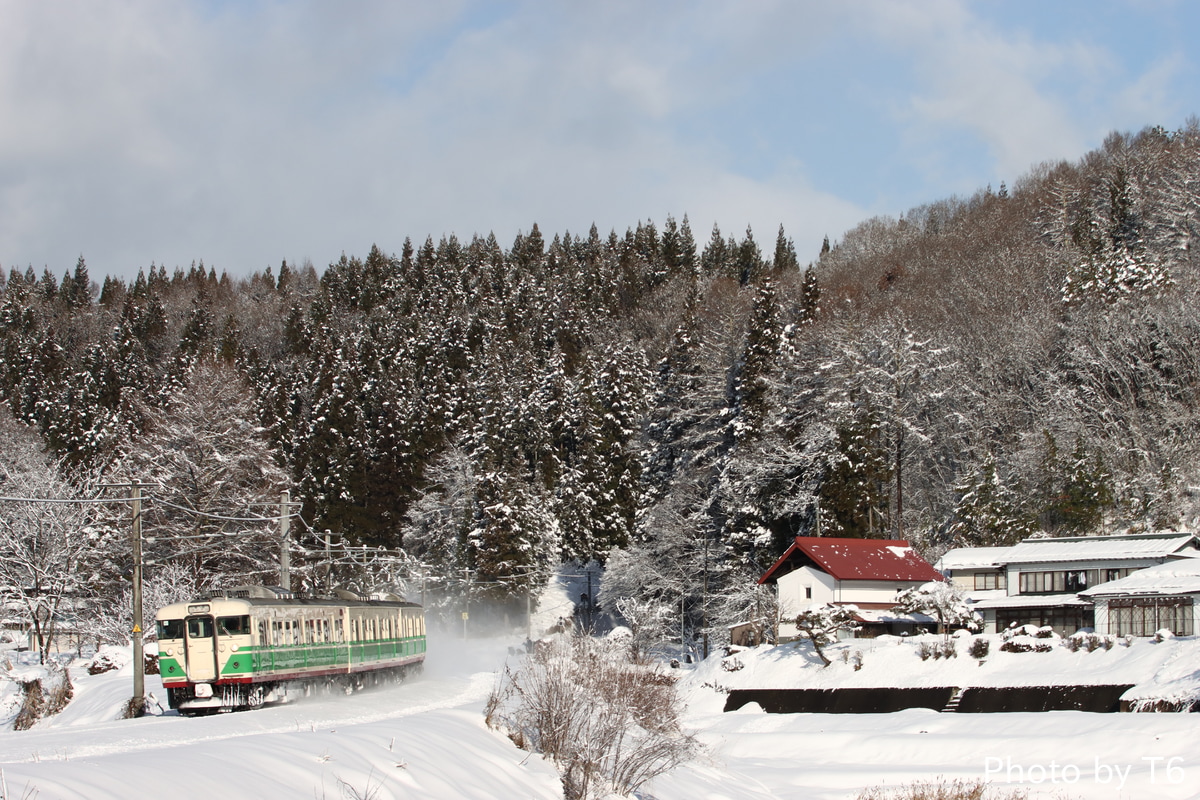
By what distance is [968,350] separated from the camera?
72.6 meters

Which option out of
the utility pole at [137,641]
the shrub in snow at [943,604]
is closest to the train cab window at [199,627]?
the utility pole at [137,641]

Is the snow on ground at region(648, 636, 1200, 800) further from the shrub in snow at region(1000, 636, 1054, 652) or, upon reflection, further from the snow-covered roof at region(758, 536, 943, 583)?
the snow-covered roof at region(758, 536, 943, 583)

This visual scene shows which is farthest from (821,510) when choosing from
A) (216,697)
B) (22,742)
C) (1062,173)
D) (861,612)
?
(1062,173)

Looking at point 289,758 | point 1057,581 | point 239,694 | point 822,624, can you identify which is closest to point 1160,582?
point 1057,581

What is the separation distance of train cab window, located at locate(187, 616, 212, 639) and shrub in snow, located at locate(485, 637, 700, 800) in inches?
289

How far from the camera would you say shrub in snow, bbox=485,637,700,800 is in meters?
19.3

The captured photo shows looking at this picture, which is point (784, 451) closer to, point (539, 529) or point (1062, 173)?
point (539, 529)

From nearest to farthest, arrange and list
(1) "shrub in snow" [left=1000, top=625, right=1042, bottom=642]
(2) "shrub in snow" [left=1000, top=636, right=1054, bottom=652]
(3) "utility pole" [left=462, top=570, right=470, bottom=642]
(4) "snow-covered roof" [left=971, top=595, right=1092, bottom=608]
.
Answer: (2) "shrub in snow" [left=1000, top=636, right=1054, bottom=652], (1) "shrub in snow" [left=1000, top=625, right=1042, bottom=642], (4) "snow-covered roof" [left=971, top=595, right=1092, bottom=608], (3) "utility pole" [left=462, top=570, right=470, bottom=642]

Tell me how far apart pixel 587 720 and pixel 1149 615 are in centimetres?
2851

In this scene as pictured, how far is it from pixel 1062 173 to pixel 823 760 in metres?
95.0

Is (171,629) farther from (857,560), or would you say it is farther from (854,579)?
(857,560)

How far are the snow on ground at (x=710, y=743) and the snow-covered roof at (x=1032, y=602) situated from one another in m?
4.87

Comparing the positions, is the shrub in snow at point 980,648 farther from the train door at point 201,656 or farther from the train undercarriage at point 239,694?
the train door at point 201,656

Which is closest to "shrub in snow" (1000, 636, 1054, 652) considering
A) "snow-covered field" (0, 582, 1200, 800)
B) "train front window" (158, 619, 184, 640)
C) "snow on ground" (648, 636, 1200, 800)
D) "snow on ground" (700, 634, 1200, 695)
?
"snow on ground" (700, 634, 1200, 695)
